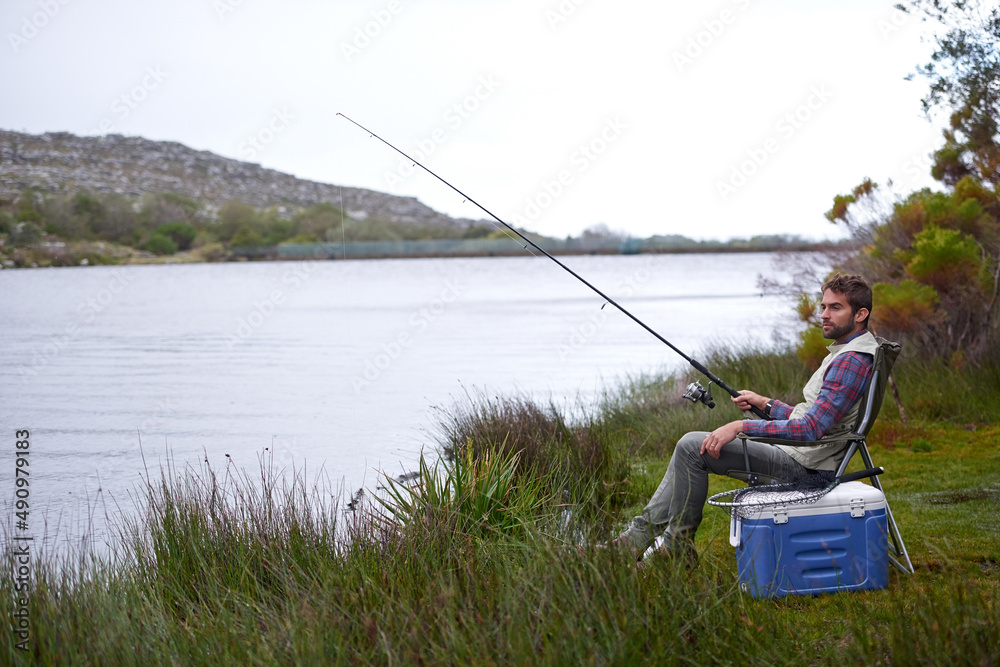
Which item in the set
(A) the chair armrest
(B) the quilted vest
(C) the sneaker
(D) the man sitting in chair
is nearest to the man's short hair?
(D) the man sitting in chair

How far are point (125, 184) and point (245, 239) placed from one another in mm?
10489

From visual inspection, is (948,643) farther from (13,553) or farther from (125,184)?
(125,184)

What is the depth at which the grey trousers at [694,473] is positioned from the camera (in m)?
3.80

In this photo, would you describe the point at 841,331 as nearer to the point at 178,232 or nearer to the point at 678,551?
the point at 678,551

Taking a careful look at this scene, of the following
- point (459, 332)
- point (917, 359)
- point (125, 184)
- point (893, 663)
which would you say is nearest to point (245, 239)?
point (125, 184)

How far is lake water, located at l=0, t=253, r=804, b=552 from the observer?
9.60m

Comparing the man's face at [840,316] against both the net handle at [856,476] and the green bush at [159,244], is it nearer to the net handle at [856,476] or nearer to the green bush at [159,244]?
the net handle at [856,476]

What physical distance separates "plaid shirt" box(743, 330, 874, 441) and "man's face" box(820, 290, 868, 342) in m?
0.12

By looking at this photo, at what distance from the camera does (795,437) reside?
360 cm

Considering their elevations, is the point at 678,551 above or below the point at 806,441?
below

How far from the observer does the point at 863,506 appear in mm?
3539

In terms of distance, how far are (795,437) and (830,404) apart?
20cm

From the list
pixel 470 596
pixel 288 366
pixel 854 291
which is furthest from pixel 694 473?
pixel 288 366

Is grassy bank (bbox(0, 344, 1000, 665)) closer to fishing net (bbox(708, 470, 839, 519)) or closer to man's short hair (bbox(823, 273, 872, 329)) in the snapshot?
fishing net (bbox(708, 470, 839, 519))
